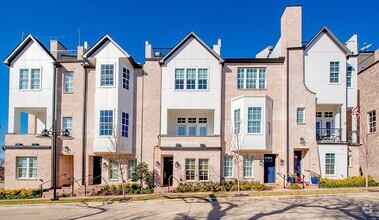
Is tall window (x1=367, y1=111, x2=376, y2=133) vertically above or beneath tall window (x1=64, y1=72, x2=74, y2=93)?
beneath

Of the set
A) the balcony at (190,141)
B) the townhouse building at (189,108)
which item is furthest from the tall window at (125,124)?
the balcony at (190,141)

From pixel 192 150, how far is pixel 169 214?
917 centimetres

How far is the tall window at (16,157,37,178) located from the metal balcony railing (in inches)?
896

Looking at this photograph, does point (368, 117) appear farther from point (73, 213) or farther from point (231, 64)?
point (73, 213)

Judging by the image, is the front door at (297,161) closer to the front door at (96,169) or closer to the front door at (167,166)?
the front door at (167,166)

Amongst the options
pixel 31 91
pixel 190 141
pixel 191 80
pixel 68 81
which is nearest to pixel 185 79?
pixel 191 80

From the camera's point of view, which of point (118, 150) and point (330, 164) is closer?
point (118, 150)

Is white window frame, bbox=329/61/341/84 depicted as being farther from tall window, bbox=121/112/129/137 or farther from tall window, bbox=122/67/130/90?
tall window, bbox=121/112/129/137

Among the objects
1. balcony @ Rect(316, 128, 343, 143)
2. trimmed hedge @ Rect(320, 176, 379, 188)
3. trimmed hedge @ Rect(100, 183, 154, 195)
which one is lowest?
trimmed hedge @ Rect(100, 183, 154, 195)

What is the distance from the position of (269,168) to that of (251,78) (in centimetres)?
752

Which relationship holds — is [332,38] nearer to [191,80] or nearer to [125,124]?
[191,80]

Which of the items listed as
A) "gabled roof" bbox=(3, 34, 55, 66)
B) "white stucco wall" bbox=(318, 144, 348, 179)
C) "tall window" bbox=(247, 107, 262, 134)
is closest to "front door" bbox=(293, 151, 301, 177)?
"white stucco wall" bbox=(318, 144, 348, 179)

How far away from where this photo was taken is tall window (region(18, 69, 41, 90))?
2512cm

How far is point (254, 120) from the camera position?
23.8 metres
